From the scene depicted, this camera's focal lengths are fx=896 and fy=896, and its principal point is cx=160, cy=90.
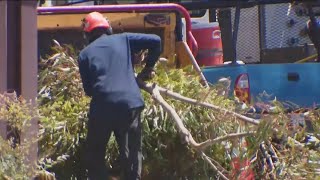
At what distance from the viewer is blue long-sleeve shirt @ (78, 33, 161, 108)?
6605 millimetres

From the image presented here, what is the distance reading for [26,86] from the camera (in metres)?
6.16

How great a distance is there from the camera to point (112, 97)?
21.6 feet

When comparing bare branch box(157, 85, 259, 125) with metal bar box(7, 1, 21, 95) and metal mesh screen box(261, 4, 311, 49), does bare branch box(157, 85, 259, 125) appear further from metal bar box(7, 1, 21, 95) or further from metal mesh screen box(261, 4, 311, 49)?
metal mesh screen box(261, 4, 311, 49)

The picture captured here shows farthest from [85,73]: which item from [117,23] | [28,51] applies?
[117,23]

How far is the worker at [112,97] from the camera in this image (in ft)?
21.7

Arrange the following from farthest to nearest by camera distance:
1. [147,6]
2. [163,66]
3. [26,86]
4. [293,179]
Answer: [147,6] → [163,66] → [293,179] → [26,86]

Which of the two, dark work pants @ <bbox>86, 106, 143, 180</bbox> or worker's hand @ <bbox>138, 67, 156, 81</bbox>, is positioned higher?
worker's hand @ <bbox>138, 67, 156, 81</bbox>

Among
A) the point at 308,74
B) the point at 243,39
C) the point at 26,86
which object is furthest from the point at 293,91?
the point at 26,86

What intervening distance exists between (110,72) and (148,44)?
42 centimetres

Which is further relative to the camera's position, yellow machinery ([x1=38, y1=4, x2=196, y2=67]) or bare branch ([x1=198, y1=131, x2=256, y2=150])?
yellow machinery ([x1=38, y1=4, x2=196, y2=67])

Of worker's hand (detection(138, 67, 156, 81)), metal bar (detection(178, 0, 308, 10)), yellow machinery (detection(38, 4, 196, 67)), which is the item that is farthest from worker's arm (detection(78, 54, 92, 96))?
metal bar (detection(178, 0, 308, 10))

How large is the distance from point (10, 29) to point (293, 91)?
366cm

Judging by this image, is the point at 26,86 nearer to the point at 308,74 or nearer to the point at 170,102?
the point at 170,102

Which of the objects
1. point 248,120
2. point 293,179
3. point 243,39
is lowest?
point 293,179
